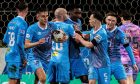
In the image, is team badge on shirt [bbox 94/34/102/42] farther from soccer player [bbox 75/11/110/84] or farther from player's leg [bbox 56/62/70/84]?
player's leg [bbox 56/62/70/84]

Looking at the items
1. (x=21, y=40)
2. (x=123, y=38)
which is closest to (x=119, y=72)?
(x=123, y=38)

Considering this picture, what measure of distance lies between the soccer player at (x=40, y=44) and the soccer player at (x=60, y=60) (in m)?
0.19

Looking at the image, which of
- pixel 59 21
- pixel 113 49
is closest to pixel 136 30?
pixel 113 49

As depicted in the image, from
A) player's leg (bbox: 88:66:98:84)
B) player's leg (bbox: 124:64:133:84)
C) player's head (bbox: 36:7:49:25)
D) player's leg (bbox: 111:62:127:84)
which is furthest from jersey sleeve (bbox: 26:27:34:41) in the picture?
player's leg (bbox: 124:64:133:84)

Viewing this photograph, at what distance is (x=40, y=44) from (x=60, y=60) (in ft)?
1.56

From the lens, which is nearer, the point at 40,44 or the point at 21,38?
the point at 21,38

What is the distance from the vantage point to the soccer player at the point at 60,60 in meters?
6.61

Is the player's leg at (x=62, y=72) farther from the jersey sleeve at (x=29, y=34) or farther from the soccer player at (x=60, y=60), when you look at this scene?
the jersey sleeve at (x=29, y=34)

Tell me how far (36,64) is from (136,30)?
1556 mm

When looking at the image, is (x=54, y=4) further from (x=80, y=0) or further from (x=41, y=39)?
(x=41, y=39)

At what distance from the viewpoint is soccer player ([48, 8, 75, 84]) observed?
6609 millimetres

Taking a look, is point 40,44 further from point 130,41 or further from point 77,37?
point 130,41

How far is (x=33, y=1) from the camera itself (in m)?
9.97

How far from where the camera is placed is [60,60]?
6.60 metres
